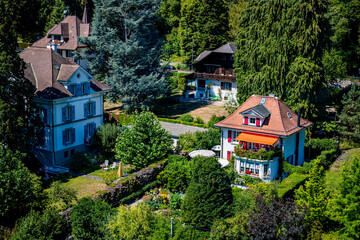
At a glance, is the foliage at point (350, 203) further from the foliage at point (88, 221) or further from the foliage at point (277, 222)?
the foliage at point (88, 221)

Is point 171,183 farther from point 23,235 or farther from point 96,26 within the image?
point 96,26

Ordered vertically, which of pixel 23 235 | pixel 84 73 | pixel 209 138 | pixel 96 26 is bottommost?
pixel 23 235

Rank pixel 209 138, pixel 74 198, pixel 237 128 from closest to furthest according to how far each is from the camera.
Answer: pixel 74 198
pixel 237 128
pixel 209 138

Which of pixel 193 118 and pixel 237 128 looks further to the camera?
pixel 193 118

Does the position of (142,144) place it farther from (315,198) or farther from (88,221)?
(315,198)

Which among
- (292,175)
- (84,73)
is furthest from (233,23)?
(292,175)

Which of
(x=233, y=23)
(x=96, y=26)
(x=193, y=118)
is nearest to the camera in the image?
(x=193, y=118)

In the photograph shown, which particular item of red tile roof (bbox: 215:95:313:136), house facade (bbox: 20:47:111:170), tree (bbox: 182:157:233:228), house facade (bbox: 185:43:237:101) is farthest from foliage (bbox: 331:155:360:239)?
house facade (bbox: 185:43:237:101)

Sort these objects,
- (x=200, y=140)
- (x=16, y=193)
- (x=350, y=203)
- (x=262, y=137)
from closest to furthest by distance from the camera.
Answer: (x=350, y=203) < (x=16, y=193) < (x=262, y=137) < (x=200, y=140)

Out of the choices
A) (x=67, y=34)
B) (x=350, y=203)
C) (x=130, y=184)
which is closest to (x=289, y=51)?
(x=350, y=203)
